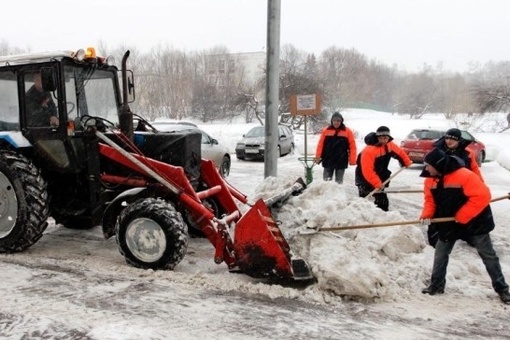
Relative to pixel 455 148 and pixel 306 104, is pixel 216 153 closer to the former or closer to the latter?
pixel 306 104

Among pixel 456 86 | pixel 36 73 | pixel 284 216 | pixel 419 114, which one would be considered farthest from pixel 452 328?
pixel 456 86

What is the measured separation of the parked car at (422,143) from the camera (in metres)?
16.7

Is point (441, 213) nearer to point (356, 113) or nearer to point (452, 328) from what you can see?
point (452, 328)

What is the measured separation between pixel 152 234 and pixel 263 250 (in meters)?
1.19

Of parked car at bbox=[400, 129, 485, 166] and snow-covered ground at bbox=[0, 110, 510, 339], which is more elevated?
parked car at bbox=[400, 129, 485, 166]

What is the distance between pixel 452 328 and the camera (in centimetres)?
379

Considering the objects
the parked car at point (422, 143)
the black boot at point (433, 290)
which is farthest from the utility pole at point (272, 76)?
the parked car at point (422, 143)

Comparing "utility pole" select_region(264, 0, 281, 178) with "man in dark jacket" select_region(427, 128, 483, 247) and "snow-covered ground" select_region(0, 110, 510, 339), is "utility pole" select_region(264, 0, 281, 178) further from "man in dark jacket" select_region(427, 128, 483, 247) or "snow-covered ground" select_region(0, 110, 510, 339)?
"man in dark jacket" select_region(427, 128, 483, 247)

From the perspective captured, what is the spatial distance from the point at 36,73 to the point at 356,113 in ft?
190

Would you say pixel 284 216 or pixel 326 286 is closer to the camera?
pixel 326 286

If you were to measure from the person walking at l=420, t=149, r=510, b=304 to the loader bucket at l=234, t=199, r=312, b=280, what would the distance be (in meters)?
1.28

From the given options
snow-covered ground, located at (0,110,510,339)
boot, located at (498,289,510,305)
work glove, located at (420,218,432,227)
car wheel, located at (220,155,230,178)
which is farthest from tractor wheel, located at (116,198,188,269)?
car wheel, located at (220,155,230,178)

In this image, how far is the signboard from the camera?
378 inches

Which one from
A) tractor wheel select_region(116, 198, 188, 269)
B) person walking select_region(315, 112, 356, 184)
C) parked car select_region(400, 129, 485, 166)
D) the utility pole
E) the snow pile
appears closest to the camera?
the snow pile
